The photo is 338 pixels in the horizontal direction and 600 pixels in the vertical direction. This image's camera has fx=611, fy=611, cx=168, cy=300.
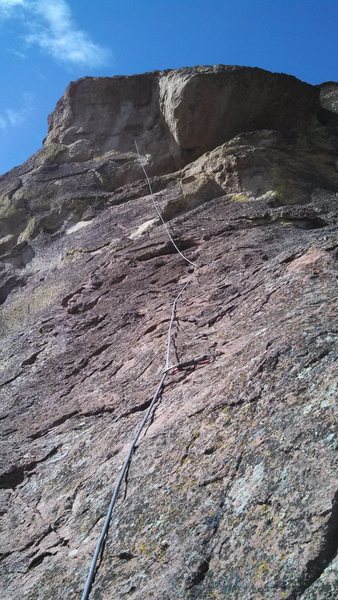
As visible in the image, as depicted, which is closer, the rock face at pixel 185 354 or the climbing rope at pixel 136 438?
the rock face at pixel 185 354

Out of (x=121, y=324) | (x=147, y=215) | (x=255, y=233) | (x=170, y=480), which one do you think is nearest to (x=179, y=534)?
(x=170, y=480)

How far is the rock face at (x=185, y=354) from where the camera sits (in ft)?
12.8

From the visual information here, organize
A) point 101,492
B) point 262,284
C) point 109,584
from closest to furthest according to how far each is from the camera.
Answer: point 109,584 < point 101,492 < point 262,284

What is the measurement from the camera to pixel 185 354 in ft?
20.6

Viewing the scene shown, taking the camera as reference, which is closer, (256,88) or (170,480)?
(170,480)

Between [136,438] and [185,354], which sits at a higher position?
[185,354]

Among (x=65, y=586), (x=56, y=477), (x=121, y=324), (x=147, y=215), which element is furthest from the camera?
(x=147, y=215)

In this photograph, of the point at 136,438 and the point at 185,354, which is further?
the point at 185,354

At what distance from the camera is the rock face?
3.90m

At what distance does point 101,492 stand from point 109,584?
3.18ft

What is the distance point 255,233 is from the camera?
857 centimetres

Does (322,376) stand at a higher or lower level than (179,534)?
higher

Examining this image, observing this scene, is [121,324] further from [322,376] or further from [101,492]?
[322,376]

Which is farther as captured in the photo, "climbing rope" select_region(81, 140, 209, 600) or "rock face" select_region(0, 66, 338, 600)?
"climbing rope" select_region(81, 140, 209, 600)
